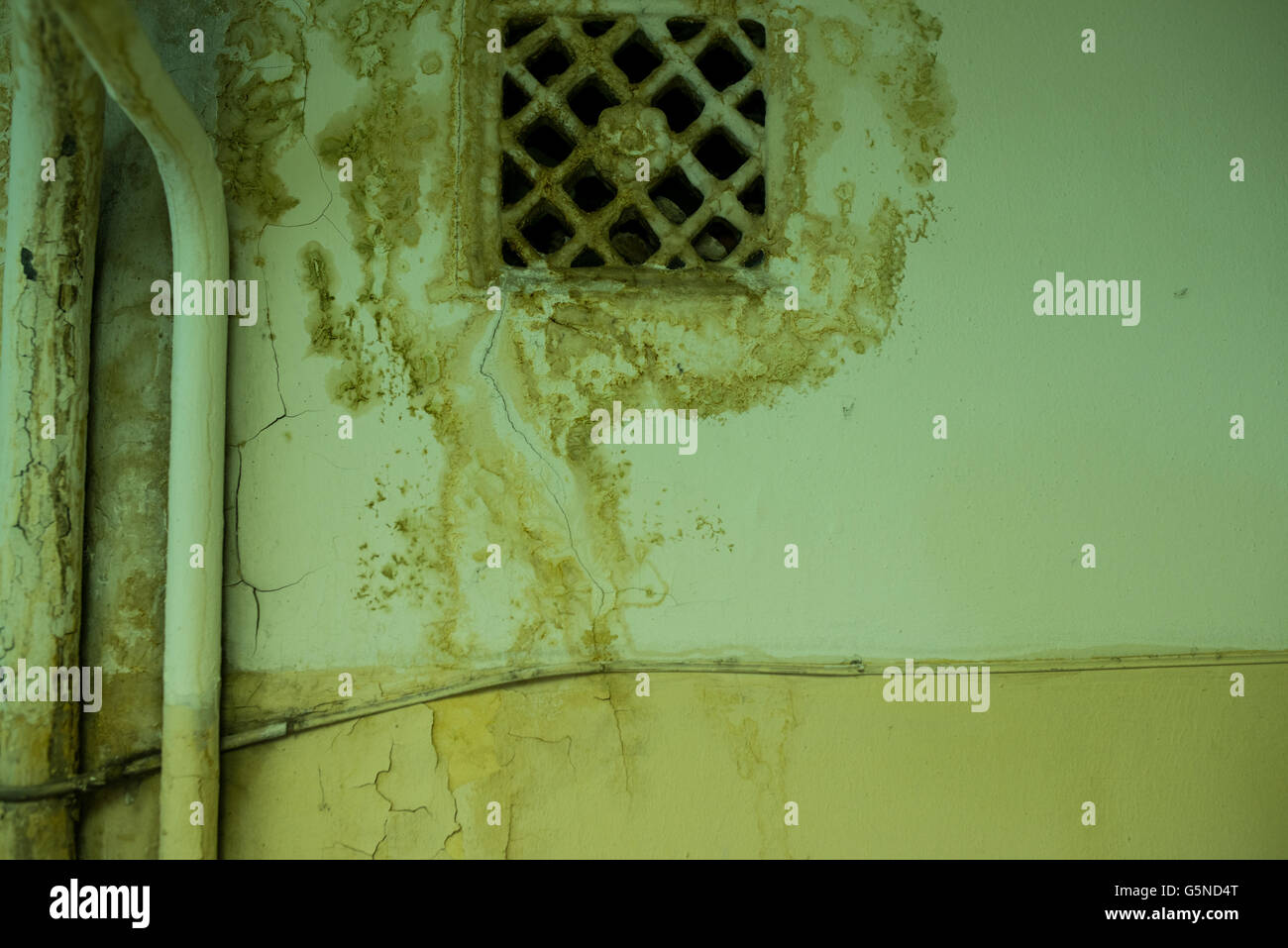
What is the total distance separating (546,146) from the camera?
1.82 meters

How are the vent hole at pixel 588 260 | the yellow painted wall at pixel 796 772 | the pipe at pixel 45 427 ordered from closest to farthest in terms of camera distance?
1. the pipe at pixel 45 427
2. the yellow painted wall at pixel 796 772
3. the vent hole at pixel 588 260

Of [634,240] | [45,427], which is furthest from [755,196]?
[45,427]

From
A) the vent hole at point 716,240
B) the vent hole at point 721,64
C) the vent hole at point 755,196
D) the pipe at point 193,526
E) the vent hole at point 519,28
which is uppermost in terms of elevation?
the vent hole at point 519,28

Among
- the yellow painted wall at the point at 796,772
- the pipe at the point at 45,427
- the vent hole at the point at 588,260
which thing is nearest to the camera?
the pipe at the point at 45,427

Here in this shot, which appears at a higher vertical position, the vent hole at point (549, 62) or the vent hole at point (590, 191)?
the vent hole at point (549, 62)

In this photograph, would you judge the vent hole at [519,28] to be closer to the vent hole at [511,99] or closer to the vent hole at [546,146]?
the vent hole at [511,99]

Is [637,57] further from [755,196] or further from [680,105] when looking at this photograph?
[755,196]

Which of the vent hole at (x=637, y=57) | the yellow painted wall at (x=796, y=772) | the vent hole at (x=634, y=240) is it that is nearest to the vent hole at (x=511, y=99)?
the vent hole at (x=637, y=57)

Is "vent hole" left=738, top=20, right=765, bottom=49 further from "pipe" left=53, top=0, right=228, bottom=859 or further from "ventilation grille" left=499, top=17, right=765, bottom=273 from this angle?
"pipe" left=53, top=0, right=228, bottom=859

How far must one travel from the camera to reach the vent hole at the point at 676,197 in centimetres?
176

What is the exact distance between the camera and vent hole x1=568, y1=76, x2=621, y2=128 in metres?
1.76

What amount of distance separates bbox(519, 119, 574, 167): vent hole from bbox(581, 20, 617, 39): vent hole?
22 cm
